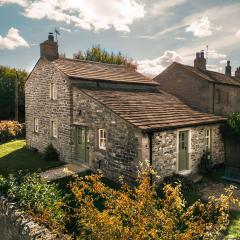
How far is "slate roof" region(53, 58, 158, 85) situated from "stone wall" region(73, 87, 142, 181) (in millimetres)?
1792

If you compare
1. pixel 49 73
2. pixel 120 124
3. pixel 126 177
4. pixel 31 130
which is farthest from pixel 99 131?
pixel 31 130

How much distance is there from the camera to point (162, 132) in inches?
553

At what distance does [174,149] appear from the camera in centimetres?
1477

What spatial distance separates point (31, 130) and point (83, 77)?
754 cm

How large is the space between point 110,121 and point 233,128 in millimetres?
7487

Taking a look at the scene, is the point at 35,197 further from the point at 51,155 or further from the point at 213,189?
the point at 51,155

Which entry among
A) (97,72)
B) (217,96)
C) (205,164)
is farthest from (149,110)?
(217,96)

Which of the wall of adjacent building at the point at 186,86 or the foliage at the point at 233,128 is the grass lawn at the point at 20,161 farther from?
the wall of adjacent building at the point at 186,86

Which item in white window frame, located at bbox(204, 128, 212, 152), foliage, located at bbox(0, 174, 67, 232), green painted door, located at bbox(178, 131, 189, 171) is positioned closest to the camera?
foliage, located at bbox(0, 174, 67, 232)

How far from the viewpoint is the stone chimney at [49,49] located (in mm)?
20438

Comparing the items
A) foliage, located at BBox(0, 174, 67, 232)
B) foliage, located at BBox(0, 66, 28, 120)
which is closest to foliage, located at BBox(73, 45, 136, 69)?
foliage, located at BBox(0, 66, 28, 120)

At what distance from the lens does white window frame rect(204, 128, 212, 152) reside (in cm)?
1684

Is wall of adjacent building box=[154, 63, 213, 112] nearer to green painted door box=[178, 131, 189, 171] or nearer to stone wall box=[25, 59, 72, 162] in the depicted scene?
green painted door box=[178, 131, 189, 171]

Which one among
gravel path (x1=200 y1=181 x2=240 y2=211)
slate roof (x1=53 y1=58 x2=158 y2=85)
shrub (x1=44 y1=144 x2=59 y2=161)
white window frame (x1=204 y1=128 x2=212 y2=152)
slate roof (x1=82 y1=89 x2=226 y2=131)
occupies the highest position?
slate roof (x1=53 y1=58 x2=158 y2=85)
